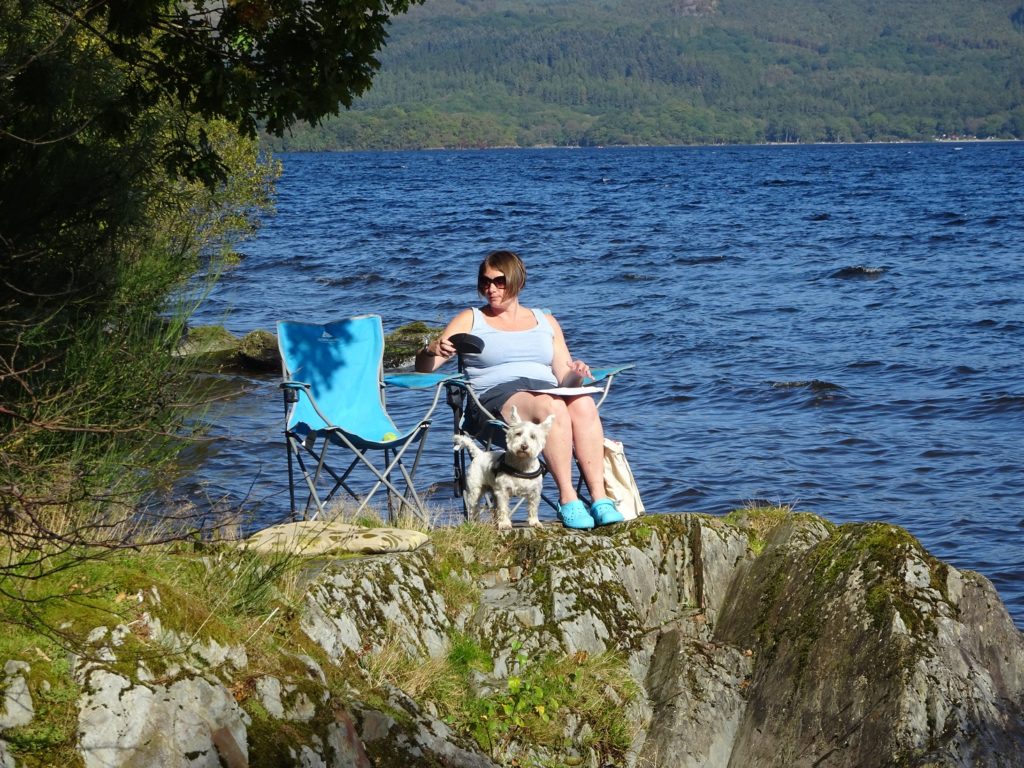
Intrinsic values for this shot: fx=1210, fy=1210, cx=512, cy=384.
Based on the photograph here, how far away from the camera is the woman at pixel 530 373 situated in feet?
19.8

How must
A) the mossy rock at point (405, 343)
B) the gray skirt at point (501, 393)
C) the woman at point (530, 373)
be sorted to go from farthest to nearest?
1. the mossy rock at point (405, 343)
2. the gray skirt at point (501, 393)
3. the woman at point (530, 373)

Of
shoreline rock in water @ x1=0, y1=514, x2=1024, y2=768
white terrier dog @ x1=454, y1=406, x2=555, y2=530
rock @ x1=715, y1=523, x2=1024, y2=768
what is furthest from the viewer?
white terrier dog @ x1=454, y1=406, x2=555, y2=530

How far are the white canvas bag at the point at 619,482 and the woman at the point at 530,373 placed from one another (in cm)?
8

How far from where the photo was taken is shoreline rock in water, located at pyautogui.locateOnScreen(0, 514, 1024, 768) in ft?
12.5

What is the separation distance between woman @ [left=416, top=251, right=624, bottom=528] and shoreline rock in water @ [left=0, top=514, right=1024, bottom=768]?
16.6 inches

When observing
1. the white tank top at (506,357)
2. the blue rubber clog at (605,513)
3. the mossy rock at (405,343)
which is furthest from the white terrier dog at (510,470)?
the mossy rock at (405,343)

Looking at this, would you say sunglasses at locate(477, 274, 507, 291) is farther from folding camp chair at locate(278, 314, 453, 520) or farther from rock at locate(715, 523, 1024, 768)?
rock at locate(715, 523, 1024, 768)

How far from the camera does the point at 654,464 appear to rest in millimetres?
10602

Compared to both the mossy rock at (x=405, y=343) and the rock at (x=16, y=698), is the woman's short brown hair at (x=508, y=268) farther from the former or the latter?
the mossy rock at (x=405, y=343)

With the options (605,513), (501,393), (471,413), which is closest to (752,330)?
(471,413)

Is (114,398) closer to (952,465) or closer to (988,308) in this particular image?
(952,465)

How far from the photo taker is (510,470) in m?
6.07

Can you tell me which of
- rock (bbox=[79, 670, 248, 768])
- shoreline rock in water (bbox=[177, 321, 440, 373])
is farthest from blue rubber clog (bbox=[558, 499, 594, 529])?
shoreline rock in water (bbox=[177, 321, 440, 373])

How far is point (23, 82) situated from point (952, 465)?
7.91m
